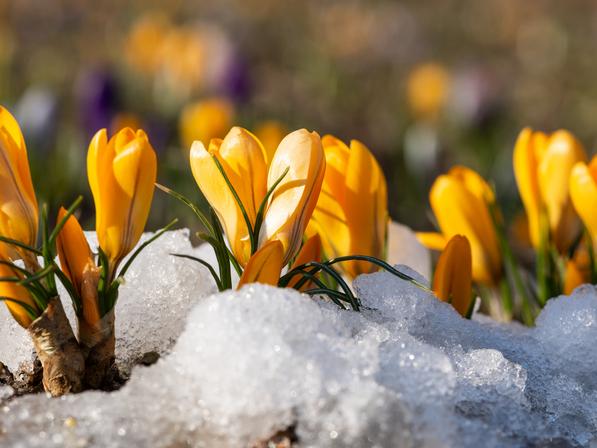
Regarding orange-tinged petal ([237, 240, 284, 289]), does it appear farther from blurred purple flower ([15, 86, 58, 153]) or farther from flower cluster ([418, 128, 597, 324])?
blurred purple flower ([15, 86, 58, 153])

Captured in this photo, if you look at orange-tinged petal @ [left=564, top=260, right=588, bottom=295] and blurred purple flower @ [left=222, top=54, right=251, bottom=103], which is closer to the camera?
orange-tinged petal @ [left=564, top=260, right=588, bottom=295]

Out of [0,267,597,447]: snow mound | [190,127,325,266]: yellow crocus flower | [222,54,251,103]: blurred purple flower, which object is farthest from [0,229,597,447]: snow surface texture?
[222,54,251,103]: blurred purple flower

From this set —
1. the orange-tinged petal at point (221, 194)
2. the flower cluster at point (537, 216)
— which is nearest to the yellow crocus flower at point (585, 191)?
the flower cluster at point (537, 216)

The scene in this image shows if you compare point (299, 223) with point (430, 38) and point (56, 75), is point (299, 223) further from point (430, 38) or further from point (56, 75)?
point (430, 38)

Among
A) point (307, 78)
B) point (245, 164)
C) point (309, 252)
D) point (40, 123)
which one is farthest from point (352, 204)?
point (307, 78)

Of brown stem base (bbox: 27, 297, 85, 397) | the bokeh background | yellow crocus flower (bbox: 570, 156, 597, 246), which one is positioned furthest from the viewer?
the bokeh background

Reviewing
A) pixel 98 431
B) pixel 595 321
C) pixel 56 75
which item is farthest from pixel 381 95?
pixel 98 431

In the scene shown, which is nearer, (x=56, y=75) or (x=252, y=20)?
(x=56, y=75)
